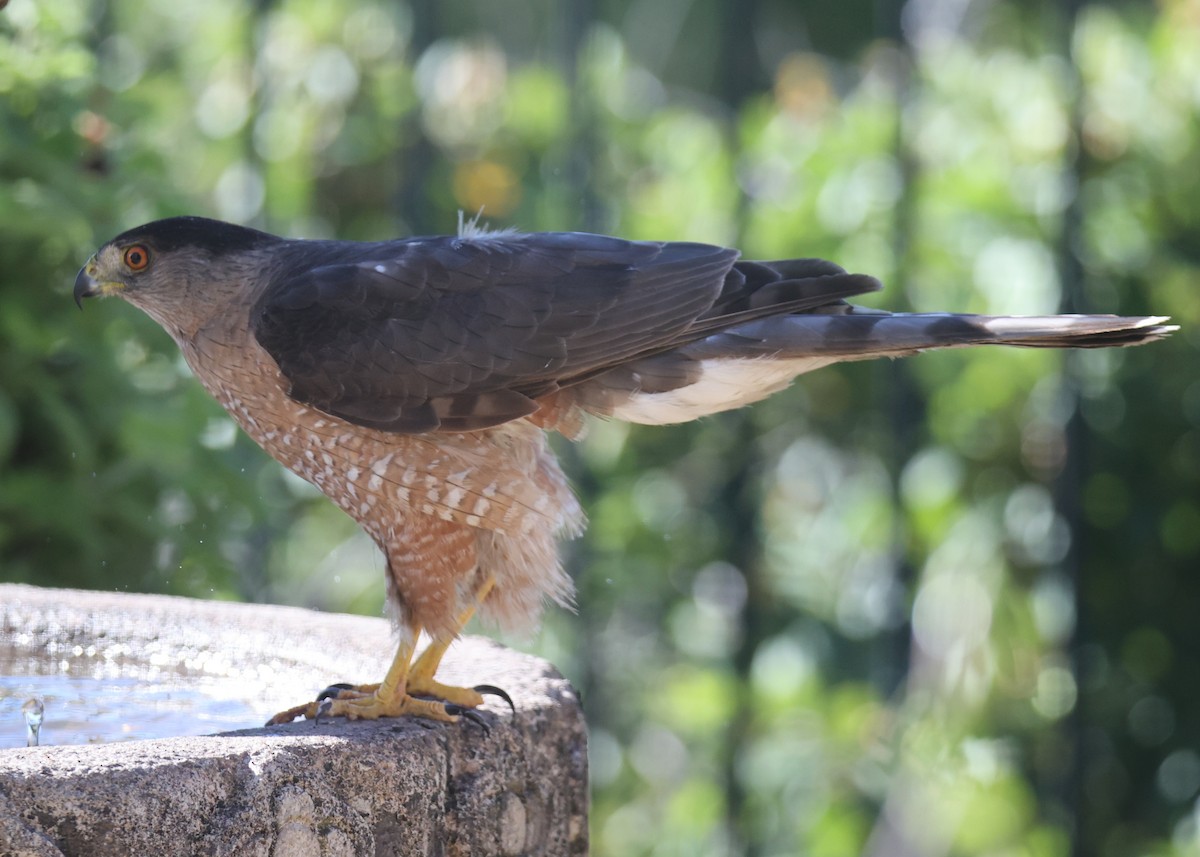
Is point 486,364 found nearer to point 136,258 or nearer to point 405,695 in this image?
point 405,695

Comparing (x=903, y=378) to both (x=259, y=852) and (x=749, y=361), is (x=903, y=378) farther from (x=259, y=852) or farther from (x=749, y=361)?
(x=259, y=852)

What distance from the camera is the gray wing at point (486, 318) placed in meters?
2.43

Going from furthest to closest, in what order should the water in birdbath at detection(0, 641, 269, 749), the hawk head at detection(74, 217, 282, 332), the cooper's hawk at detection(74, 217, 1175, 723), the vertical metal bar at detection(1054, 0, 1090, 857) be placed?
the vertical metal bar at detection(1054, 0, 1090, 857)
the hawk head at detection(74, 217, 282, 332)
the cooper's hawk at detection(74, 217, 1175, 723)
the water in birdbath at detection(0, 641, 269, 749)

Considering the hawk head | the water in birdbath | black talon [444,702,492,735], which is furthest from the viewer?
the hawk head

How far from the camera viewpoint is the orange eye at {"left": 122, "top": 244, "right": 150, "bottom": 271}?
2.69 metres

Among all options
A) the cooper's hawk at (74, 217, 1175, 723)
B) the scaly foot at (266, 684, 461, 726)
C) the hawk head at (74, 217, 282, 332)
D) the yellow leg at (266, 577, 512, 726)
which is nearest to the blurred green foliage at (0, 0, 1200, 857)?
the hawk head at (74, 217, 282, 332)

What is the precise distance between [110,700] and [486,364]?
85 centimetres

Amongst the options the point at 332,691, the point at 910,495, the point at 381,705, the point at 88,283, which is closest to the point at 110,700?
the point at 332,691

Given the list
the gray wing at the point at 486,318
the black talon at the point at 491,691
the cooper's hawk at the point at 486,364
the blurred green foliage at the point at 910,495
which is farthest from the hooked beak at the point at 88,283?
the black talon at the point at 491,691

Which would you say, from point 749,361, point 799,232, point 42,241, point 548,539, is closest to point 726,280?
point 749,361

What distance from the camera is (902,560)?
411cm

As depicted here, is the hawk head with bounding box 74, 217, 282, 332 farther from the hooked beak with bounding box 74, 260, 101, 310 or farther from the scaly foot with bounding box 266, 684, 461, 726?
the scaly foot with bounding box 266, 684, 461, 726

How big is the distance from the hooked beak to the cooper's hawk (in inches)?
10.0

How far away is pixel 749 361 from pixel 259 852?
1.26 m
